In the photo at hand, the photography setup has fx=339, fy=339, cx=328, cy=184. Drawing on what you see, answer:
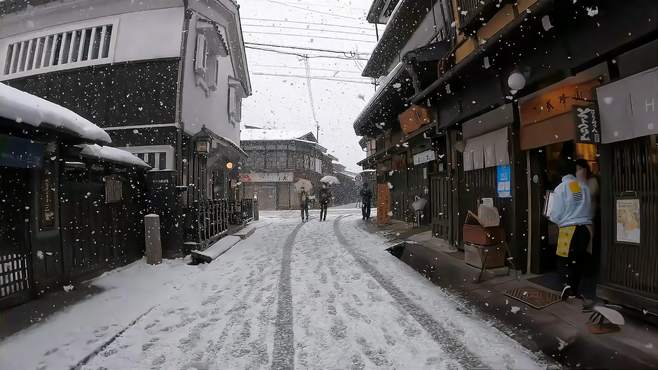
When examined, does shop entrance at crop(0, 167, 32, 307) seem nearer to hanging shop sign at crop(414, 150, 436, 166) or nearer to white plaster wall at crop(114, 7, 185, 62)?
white plaster wall at crop(114, 7, 185, 62)

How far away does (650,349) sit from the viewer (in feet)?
10.6

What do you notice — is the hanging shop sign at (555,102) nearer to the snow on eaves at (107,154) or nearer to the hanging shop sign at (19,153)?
the hanging shop sign at (19,153)

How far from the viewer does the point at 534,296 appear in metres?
5.07

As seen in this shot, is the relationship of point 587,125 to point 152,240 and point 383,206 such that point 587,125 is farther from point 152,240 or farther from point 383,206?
point 383,206

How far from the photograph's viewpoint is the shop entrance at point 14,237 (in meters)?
5.17

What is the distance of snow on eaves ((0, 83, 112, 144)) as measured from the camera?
4.64 meters

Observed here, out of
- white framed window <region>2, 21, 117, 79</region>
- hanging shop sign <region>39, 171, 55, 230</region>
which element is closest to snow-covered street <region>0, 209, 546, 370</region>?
hanging shop sign <region>39, 171, 55, 230</region>

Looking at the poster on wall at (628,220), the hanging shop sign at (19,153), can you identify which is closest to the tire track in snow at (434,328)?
the poster on wall at (628,220)

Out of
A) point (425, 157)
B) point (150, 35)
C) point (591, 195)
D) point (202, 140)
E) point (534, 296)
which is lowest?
point (534, 296)

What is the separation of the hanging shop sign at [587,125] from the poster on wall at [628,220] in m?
0.88

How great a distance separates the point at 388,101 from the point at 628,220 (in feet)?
35.9

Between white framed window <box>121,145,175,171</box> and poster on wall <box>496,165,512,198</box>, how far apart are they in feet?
32.0

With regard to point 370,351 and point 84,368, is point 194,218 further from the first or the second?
point 370,351

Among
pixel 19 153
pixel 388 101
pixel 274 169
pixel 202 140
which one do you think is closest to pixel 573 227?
pixel 19 153
